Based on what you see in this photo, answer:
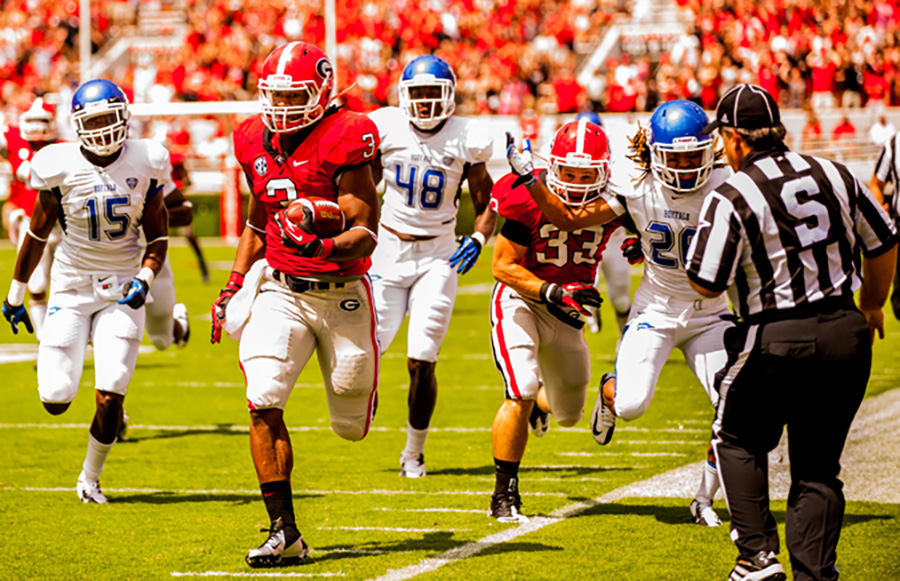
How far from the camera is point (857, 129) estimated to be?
1939cm

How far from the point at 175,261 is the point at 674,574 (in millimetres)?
15679

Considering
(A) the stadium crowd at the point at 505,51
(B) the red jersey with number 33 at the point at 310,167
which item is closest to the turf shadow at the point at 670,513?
(B) the red jersey with number 33 at the point at 310,167

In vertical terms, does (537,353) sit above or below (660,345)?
below

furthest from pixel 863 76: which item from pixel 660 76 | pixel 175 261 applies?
pixel 175 261

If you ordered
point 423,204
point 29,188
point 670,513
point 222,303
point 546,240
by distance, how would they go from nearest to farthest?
point 222,303, point 670,513, point 546,240, point 423,204, point 29,188

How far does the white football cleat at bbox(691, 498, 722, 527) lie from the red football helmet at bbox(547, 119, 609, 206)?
1.26 meters

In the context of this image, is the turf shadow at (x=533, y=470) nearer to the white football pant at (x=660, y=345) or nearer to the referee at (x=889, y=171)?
the white football pant at (x=660, y=345)

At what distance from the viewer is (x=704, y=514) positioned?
5.16 m

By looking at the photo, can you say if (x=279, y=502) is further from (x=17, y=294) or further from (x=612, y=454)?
(x=612, y=454)

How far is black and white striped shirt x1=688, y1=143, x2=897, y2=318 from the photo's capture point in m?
3.72

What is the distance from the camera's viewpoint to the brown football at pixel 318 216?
437 centimetres

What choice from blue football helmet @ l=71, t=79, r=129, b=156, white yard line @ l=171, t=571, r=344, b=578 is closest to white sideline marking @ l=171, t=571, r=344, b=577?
white yard line @ l=171, t=571, r=344, b=578

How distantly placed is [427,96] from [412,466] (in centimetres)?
181

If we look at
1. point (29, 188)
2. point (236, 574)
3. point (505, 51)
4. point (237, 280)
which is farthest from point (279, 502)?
point (505, 51)
